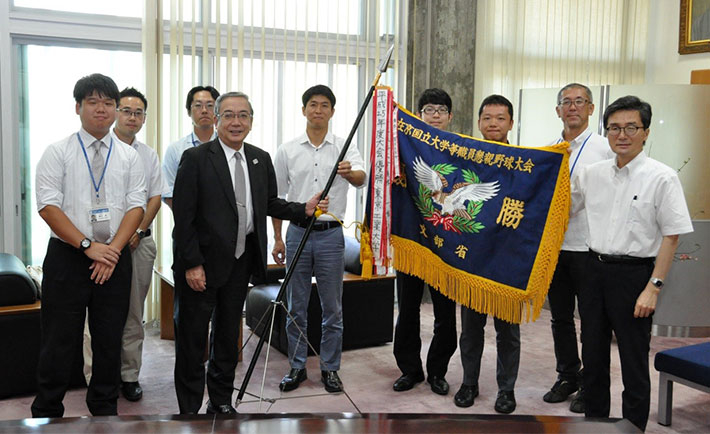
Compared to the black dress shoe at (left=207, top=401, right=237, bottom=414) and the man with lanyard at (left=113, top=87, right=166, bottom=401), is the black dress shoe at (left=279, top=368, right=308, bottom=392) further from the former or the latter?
the man with lanyard at (left=113, top=87, right=166, bottom=401)

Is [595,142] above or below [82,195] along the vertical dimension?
above

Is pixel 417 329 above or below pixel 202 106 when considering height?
below

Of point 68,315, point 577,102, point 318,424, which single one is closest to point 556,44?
point 577,102

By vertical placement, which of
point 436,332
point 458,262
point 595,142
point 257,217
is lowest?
point 436,332

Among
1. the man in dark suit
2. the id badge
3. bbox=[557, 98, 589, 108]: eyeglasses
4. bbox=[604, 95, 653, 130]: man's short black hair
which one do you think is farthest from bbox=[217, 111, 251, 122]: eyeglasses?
bbox=[557, 98, 589, 108]: eyeglasses

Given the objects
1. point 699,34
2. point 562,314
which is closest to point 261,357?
point 562,314

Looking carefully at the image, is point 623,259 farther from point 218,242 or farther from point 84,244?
point 84,244

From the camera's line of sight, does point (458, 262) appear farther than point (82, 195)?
Yes

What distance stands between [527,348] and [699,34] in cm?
340

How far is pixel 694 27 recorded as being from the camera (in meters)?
6.04

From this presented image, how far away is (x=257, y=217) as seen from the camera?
299 centimetres

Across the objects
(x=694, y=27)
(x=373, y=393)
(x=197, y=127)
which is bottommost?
(x=373, y=393)

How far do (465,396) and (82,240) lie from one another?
194 centimetres

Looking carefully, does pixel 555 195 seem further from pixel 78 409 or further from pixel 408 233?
pixel 78 409
